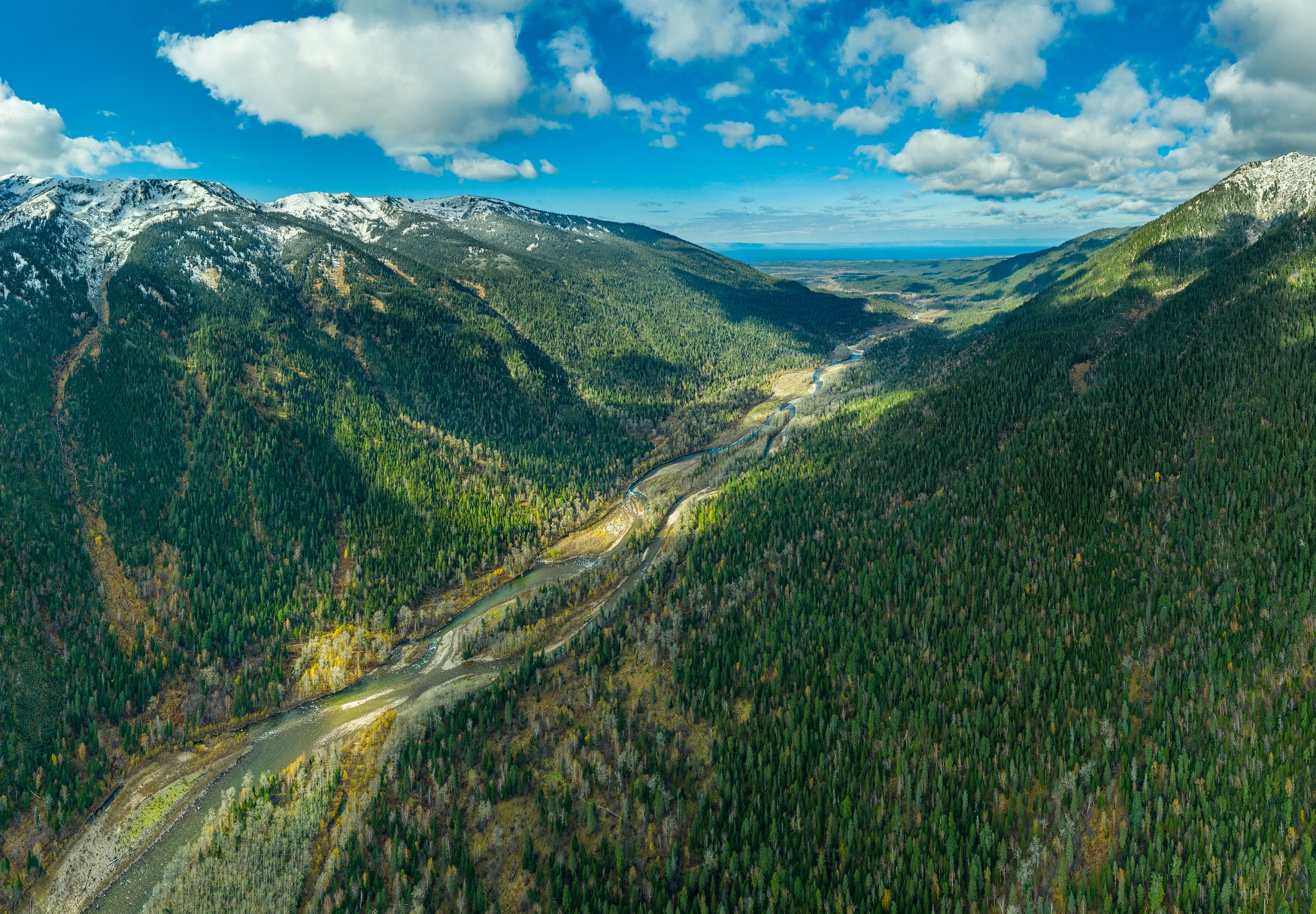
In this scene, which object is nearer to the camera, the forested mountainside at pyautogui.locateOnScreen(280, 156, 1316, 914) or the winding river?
the forested mountainside at pyautogui.locateOnScreen(280, 156, 1316, 914)

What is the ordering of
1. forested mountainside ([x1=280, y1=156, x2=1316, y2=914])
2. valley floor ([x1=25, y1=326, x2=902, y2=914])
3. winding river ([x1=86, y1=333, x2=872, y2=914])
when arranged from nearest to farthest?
forested mountainside ([x1=280, y1=156, x2=1316, y2=914]), winding river ([x1=86, y1=333, x2=872, y2=914]), valley floor ([x1=25, y1=326, x2=902, y2=914])

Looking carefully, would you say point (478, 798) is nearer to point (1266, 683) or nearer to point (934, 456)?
point (1266, 683)

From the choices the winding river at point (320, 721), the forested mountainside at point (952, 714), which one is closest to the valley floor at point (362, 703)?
the winding river at point (320, 721)

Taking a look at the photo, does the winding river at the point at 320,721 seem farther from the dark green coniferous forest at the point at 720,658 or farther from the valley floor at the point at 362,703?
the dark green coniferous forest at the point at 720,658

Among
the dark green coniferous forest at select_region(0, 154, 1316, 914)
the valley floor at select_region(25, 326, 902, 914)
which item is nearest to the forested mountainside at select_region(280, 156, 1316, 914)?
the dark green coniferous forest at select_region(0, 154, 1316, 914)

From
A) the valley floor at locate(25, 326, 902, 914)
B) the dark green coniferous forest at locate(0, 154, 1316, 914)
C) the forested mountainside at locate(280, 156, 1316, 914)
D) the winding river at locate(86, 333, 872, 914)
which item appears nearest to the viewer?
the forested mountainside at locate(280, 156, 1316, 914)

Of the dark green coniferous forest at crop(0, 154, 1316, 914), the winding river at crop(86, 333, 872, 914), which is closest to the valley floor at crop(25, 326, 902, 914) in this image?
the winding river at crop(86, 333, 872, 914)

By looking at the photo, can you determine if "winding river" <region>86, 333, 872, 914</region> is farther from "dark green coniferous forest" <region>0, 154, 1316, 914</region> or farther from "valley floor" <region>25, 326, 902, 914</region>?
"dark green coniferous forest" <region>0, 154, 1316, 914</region>
